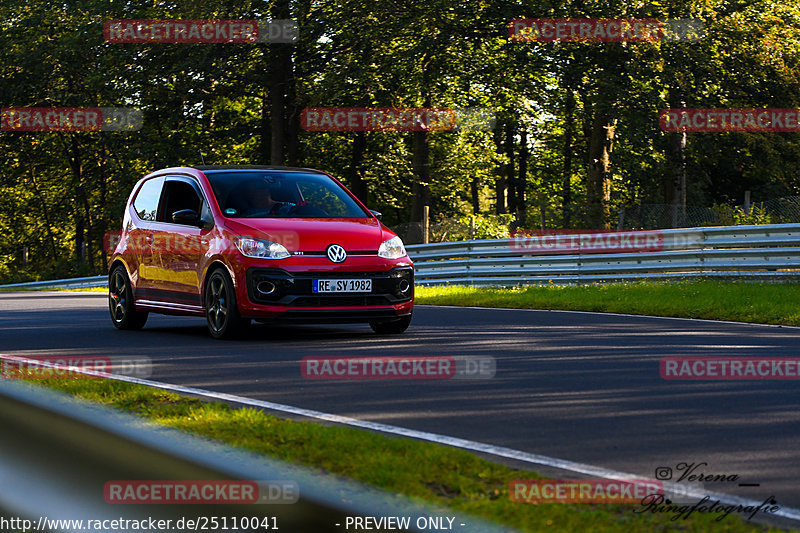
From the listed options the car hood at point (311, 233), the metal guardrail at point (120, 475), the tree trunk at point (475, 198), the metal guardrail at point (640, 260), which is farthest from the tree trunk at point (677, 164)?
the tree trunk at point (475, 198)

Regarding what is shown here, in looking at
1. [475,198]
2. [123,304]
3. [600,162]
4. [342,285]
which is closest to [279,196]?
[342,285]

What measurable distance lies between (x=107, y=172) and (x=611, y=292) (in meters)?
31.7

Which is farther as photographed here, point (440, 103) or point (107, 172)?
point (107, 172)

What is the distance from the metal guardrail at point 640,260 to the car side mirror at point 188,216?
31.6 ft

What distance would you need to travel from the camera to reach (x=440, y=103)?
33.8 metres

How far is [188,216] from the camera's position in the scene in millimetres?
12297

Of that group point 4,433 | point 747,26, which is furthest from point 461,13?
point 4,433

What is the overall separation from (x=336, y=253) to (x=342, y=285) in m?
0.33

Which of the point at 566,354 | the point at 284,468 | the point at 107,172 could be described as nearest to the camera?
the point at 284,468

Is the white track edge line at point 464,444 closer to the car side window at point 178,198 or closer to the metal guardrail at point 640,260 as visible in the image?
the car side window at point 178,198

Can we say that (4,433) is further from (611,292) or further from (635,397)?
(611,292)

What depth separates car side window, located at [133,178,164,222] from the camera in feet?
44.2

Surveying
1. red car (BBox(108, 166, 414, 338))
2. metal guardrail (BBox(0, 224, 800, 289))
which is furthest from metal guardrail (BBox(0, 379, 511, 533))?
metal guardrail (BBox(0, 224, 800, 289))

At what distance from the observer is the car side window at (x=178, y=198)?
12.7 meters
